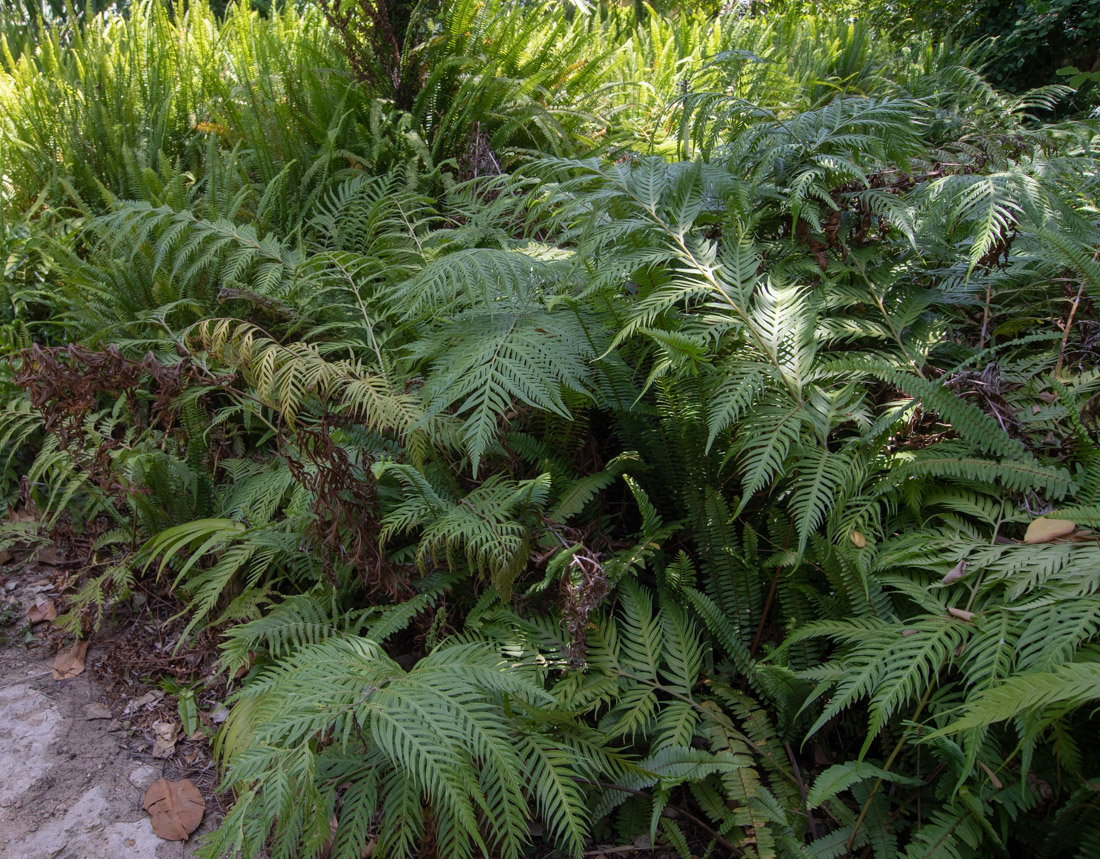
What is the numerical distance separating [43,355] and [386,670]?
1.48m

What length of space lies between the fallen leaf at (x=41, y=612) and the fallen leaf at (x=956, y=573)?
2.60 m

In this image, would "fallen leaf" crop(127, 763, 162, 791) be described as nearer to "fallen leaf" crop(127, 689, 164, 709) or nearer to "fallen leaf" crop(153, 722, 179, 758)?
"fallen leaf" crop(153, 722, 179, 758)

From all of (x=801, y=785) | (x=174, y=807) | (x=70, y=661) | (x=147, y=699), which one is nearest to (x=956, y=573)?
(x=801, y=785)

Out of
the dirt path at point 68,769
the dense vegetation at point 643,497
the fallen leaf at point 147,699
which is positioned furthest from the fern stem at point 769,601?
Answer: the fallen leaf at point 147,699

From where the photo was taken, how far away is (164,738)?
191cm

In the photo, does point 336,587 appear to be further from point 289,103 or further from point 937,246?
point 289,103

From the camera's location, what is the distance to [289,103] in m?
3.41

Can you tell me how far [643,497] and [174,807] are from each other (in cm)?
139

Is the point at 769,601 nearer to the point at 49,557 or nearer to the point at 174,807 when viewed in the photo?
the point at 174,807

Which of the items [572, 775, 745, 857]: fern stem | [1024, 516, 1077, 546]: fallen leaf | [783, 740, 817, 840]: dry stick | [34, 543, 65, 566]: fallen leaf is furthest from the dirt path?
[1024, 516, 1077, 546]: fallen leaf

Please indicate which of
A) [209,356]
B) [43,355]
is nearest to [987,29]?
[209,356]

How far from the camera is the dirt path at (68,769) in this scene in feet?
5.30

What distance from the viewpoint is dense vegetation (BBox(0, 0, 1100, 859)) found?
140cm

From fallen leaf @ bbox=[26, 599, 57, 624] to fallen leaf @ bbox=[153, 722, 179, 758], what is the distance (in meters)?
0.66
